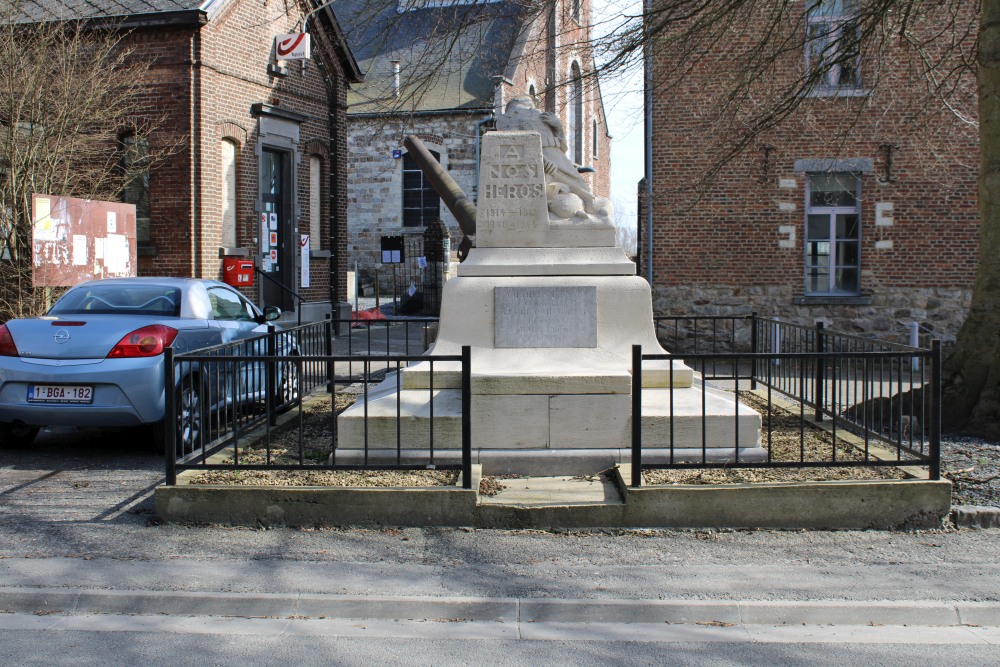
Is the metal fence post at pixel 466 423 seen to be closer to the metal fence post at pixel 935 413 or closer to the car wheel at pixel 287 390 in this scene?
the metal fence post at pixel 935 413

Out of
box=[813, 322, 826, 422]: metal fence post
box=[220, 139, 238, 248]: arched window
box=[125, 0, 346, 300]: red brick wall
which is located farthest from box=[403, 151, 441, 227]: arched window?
box=[813, 322, 826, 422]: metal fence post

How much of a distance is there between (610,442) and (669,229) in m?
10.9

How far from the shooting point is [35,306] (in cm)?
1339

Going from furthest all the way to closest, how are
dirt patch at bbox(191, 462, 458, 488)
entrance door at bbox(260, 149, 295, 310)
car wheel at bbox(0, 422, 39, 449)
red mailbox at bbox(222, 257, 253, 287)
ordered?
entrance door at bbox(260, 149, 295, 310) → red mailbox at bbox(222, 257, 253, 287) → car wheel at bbox(0, 422, 39, 449) → dirt patch at bbox(191, 462, 458, 488)

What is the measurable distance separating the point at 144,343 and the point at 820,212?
1288 centimetres

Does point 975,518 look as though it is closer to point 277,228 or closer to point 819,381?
point 819,381

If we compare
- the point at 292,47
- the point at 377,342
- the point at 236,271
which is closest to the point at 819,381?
the point at 377,342

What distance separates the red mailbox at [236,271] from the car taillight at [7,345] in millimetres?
9987

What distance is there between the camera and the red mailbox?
18.2 metres

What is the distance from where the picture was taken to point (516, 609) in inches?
188

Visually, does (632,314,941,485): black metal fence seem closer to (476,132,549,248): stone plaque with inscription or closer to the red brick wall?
(476,132,549,248): stone plaque with inscription

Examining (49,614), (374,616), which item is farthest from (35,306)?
(374,616)

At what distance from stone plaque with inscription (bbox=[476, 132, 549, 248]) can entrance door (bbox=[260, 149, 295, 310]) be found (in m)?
12.7

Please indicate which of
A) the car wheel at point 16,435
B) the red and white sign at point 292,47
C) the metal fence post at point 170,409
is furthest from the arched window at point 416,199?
the metal fence post at point 170,409
